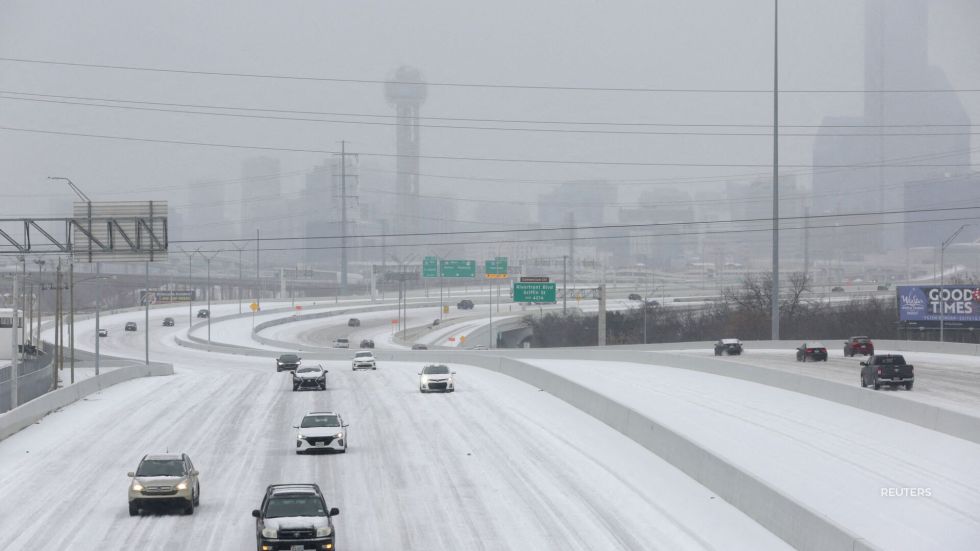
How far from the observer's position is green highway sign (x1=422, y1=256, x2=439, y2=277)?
489 ft

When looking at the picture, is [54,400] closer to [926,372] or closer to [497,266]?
[926,372]

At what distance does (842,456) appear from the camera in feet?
101

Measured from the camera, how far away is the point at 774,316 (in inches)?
2908

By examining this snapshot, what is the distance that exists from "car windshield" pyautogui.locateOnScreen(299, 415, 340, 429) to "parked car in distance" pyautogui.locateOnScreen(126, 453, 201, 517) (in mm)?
9546

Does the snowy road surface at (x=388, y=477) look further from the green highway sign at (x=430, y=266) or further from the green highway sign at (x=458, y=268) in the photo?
the green highway sign at (x=430, y=266)

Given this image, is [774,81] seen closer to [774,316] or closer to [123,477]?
[774,316]

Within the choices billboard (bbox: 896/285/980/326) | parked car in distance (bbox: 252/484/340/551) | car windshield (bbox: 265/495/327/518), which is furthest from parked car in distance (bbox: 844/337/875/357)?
car windshield (bbox: 265/495/327/518)

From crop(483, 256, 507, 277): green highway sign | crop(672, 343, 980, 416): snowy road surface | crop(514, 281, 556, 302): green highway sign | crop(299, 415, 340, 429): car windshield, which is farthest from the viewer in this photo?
crop(483, 256, 507, 277): green highway sign

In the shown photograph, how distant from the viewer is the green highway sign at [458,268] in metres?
143

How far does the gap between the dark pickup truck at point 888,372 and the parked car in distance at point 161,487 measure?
31.1 meters

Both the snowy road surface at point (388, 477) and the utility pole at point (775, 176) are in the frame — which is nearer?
the snowy road surface at point (388, 477)

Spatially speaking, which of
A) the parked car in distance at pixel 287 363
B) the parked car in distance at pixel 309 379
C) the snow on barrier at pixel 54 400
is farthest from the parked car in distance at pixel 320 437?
the parked car in distance at pixel 287 363

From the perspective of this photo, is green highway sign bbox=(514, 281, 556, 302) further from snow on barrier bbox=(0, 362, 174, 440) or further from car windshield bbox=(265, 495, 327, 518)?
car windshield bbox=(265, 495, 327, 518)

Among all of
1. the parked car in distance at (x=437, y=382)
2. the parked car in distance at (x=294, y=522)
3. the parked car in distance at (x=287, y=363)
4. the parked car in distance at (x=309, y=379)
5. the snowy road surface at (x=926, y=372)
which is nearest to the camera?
the parked car in distance at (x=294, y=522)
